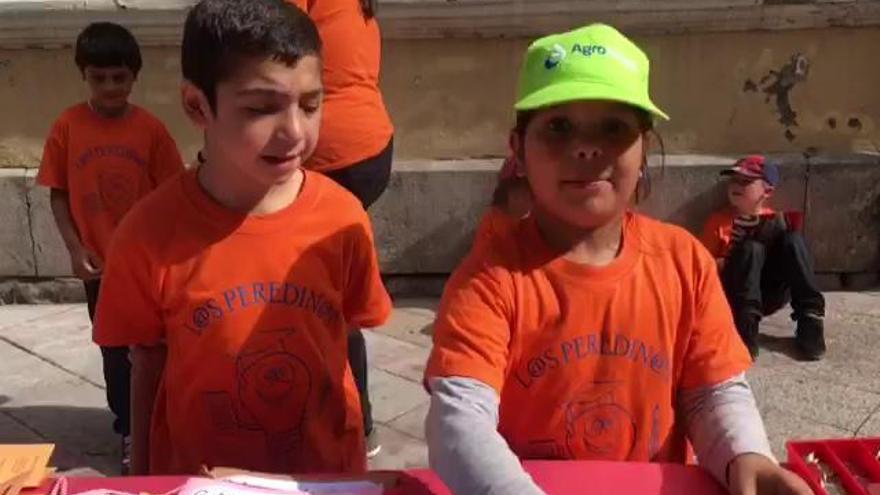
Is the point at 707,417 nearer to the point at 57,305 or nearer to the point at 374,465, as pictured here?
the point at 374,465

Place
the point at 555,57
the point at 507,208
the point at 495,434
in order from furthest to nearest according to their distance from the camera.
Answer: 1. the point at 507,208
2. the point at 555,57
3. the point at 495,434

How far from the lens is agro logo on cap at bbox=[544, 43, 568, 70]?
1.70m

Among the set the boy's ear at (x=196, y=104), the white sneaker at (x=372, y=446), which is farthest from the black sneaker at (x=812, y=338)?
the boy's ear at (x=196, y=104)

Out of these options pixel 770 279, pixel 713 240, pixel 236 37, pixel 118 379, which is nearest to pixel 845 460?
pixel 236 37

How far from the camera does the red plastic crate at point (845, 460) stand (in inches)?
65.7

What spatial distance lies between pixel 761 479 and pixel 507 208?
132 centimetres

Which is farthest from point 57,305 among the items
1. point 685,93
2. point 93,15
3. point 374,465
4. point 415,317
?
point 685,93

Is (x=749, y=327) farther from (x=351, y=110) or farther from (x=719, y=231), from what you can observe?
(x=351, y=110)

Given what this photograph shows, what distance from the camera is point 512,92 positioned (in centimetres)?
519

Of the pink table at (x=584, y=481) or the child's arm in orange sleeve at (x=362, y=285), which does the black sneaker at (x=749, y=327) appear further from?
the pink table at (x=584, y=481)

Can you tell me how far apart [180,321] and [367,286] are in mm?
361

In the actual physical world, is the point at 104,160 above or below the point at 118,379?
above

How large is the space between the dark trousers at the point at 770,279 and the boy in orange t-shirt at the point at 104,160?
2.29m

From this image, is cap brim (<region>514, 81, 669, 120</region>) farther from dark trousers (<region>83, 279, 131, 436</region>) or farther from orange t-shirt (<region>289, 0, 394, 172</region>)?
dark trousers (<region>83, 279, 131, 436</region>)
